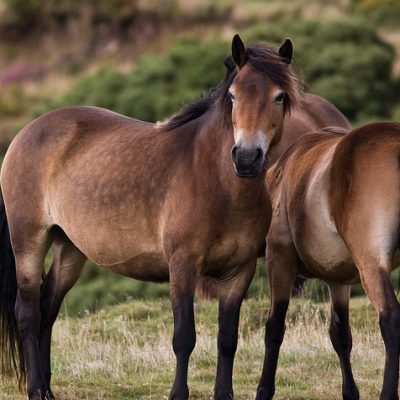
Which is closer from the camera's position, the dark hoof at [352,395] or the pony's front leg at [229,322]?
the pony's front leg at [229,322]

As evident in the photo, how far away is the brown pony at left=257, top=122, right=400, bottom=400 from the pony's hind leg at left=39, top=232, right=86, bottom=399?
1540 millimetres

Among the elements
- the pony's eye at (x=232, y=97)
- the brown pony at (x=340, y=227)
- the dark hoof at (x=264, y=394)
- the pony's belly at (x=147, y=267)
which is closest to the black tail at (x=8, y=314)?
the pony's belly at (x=147, y=267)

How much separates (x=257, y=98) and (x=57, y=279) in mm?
2397

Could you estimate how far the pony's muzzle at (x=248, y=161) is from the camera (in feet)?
18.1

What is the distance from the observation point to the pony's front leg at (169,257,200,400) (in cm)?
601

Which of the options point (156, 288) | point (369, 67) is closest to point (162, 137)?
point (156, 288)

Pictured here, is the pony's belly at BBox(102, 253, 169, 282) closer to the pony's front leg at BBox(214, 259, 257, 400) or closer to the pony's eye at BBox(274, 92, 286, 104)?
the pony's front leg at BBox(214, 259, 257, 400)

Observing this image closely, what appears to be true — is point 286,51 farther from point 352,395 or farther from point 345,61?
point 345,61

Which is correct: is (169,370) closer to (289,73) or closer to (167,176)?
(167,176)

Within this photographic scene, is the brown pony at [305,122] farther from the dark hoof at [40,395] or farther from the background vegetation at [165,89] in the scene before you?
the dark hoof at [40,395]

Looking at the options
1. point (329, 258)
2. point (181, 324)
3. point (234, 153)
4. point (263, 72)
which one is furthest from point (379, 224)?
point (181, 324)

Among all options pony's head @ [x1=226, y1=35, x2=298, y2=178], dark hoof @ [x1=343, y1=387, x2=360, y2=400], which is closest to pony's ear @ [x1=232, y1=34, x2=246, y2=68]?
pony's head @ [x1=226, y1=35, x2=298, y2=178]

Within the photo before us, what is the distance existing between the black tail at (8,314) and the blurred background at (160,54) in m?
5.43

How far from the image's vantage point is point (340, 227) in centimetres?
589
